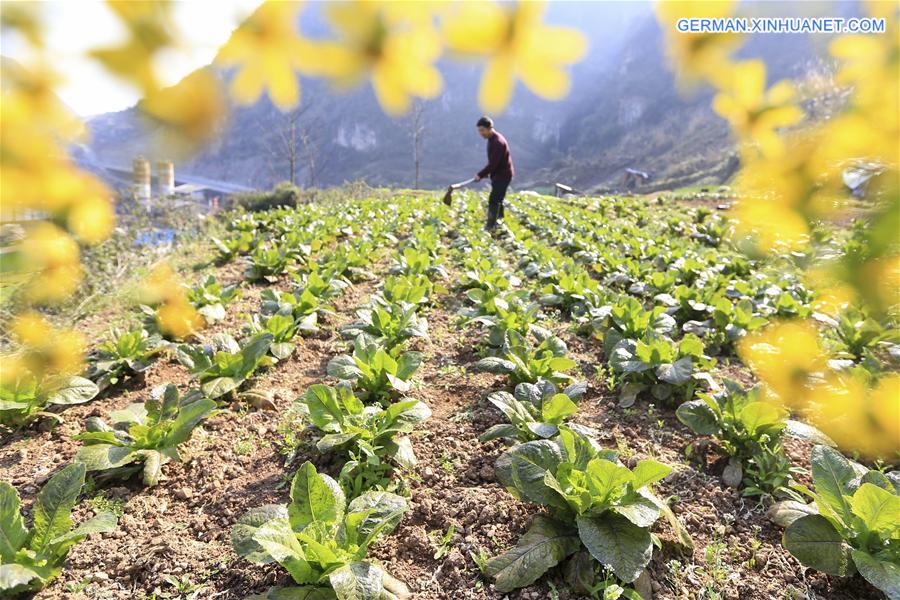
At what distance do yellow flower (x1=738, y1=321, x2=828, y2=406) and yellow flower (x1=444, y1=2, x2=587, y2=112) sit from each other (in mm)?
1732

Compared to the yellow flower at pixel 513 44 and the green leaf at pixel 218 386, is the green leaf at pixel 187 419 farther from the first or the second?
the yellow flower at pixel 513 44

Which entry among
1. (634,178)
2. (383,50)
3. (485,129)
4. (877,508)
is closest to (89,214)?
(383,50)

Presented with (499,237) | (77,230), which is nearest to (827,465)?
(77,230)

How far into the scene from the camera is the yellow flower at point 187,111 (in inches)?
20.9

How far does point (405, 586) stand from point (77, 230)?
1653mm

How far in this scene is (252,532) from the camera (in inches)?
70.3

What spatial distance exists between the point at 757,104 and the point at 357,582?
1.71 metres

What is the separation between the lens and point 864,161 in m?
0.63

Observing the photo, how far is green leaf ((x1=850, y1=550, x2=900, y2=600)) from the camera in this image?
1.58 m

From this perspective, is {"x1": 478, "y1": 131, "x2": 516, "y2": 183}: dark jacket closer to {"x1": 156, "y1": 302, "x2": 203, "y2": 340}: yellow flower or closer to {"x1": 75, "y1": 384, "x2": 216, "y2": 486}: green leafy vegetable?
{"x1": 156, "y1": 302, "x2": 203, "y2": 340}: yellow flower

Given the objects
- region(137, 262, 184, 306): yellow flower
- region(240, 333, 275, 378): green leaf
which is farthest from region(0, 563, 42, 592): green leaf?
region(240, 333, 275, 378): green leaf

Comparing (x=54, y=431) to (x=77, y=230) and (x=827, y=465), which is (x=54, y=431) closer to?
(x=77, y=230)

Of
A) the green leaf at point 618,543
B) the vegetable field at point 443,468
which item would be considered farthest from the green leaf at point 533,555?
the green leaf at point 618,543

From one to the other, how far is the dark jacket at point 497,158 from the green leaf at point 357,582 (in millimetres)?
8992
